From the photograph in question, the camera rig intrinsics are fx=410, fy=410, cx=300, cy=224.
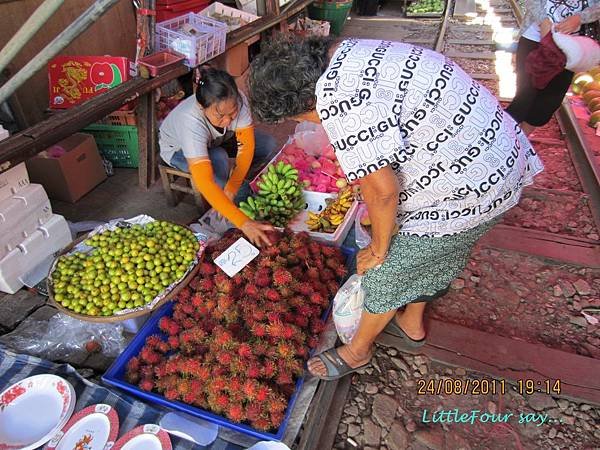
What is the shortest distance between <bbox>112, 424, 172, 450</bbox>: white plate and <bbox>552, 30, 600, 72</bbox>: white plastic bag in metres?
3.14

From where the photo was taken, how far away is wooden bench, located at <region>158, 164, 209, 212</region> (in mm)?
2953

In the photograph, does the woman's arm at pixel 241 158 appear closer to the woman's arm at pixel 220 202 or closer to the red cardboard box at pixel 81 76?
the woman's arm at pixel 220 202

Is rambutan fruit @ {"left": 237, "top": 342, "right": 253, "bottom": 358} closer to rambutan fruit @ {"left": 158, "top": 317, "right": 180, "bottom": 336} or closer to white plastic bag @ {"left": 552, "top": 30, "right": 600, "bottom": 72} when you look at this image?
rambutan fruit @ {"left": 158, "top": 317, "right": 180, "bottom": 336}

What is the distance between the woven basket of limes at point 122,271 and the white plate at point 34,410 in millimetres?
Answer: 307

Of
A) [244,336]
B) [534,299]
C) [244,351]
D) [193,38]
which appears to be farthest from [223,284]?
[193,38]

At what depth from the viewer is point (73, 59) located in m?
3.14

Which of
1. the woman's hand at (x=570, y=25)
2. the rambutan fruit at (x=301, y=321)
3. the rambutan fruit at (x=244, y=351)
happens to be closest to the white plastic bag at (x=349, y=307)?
the rambutan fruit at (x=301, y=321)

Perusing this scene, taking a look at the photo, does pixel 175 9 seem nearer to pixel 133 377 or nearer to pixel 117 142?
pixel 117 142

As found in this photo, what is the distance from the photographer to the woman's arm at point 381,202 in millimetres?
1251

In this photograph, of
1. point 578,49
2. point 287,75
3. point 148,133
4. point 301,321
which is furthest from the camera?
point 148,133

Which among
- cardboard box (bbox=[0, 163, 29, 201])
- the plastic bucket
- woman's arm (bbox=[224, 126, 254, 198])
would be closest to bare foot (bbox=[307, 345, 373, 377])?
woman's arm (bbox=[224, 126, 254, 198])

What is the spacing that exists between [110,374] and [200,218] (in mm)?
1347

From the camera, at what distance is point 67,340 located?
2094 millimetres
